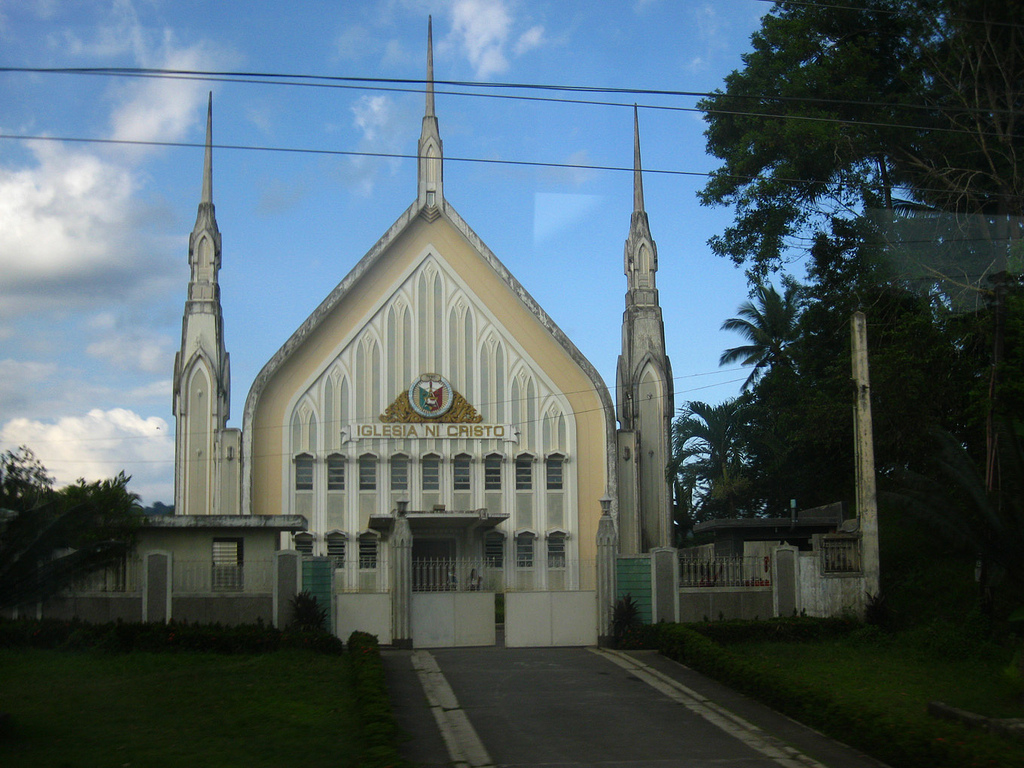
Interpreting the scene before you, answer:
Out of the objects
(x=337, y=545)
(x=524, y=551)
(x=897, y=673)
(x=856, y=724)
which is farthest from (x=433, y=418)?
(x=856, y=724)

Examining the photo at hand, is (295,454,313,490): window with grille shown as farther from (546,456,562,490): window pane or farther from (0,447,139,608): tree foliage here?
(0,447,139,608): tree foliage

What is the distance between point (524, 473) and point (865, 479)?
12.2m

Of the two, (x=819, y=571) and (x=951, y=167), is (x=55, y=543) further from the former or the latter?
(x=951, y=167)

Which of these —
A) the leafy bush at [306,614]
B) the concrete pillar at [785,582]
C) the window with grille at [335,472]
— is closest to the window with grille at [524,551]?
the window with grille at [335,472]

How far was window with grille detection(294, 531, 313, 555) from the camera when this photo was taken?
30.2 meters

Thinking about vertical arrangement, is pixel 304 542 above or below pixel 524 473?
below

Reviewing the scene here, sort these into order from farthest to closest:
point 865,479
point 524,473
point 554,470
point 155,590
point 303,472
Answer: point 554,470, point 524,473, point 303,472, point 865,479, point 155,590

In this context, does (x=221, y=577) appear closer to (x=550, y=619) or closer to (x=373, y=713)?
(x=550, y=619)

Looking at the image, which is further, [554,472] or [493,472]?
[554,472]

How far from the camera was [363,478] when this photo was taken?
3111 cm

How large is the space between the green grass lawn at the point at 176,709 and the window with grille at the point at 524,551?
12710mm

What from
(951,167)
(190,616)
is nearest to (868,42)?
(951,167)

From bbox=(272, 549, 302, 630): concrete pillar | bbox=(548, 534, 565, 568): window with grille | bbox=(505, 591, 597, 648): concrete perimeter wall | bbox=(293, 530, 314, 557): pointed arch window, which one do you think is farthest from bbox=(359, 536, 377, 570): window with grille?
bbox=(505, 591, 597, 648): concrete perimeter wall

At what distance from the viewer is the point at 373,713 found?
40.8 feet
